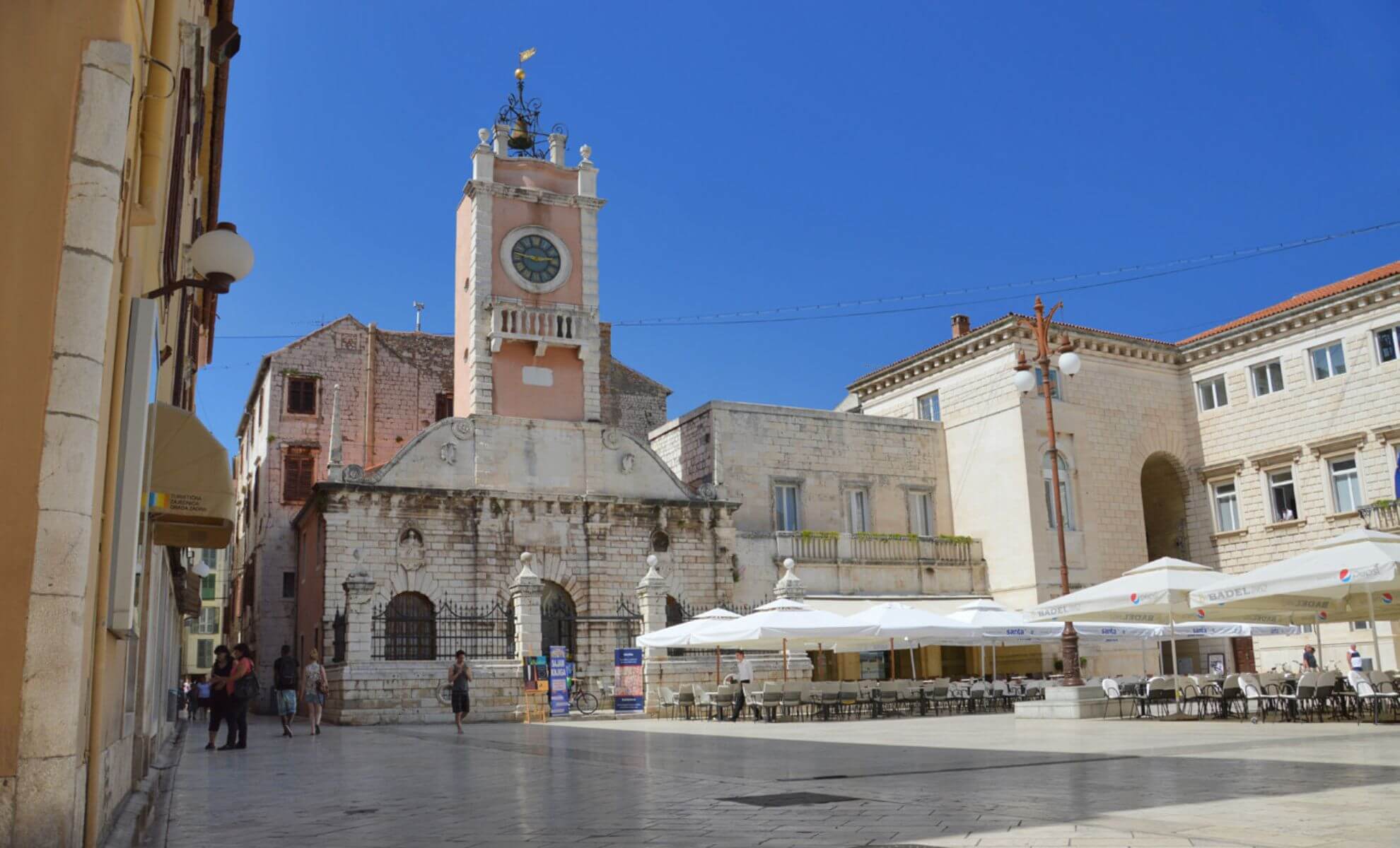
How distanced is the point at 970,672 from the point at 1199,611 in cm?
1459

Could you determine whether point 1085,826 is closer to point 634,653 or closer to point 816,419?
point 634,653

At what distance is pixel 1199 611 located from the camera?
59.9 ft

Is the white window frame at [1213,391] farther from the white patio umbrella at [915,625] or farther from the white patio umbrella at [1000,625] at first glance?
the white patio umbrella at [915,625]

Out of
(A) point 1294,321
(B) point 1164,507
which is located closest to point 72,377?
(A) point 1294,321

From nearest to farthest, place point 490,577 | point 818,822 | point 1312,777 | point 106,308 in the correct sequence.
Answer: point 106,308 < point 818,822 < point 1312,777 < point 490,577

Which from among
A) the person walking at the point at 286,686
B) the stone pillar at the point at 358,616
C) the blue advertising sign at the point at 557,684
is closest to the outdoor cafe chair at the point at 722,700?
the blue advertising sign at the point at 557,684

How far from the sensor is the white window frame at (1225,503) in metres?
32.8

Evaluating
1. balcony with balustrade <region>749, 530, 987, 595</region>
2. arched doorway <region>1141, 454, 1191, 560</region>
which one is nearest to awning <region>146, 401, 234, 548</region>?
balcony with balustrade <region>749, 530, 987, 595</region>

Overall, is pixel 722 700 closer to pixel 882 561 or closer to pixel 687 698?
A: pixel 687 698

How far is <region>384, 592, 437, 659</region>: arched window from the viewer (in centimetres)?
2638

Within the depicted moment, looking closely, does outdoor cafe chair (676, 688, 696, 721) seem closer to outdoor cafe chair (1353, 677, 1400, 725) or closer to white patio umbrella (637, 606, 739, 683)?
white patio umbrella (637, 606, 739, 683)

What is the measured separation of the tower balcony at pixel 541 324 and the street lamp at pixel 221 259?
22.7m

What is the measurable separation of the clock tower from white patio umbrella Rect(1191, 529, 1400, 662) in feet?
55.7

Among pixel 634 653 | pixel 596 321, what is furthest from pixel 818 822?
pixel 596 321
